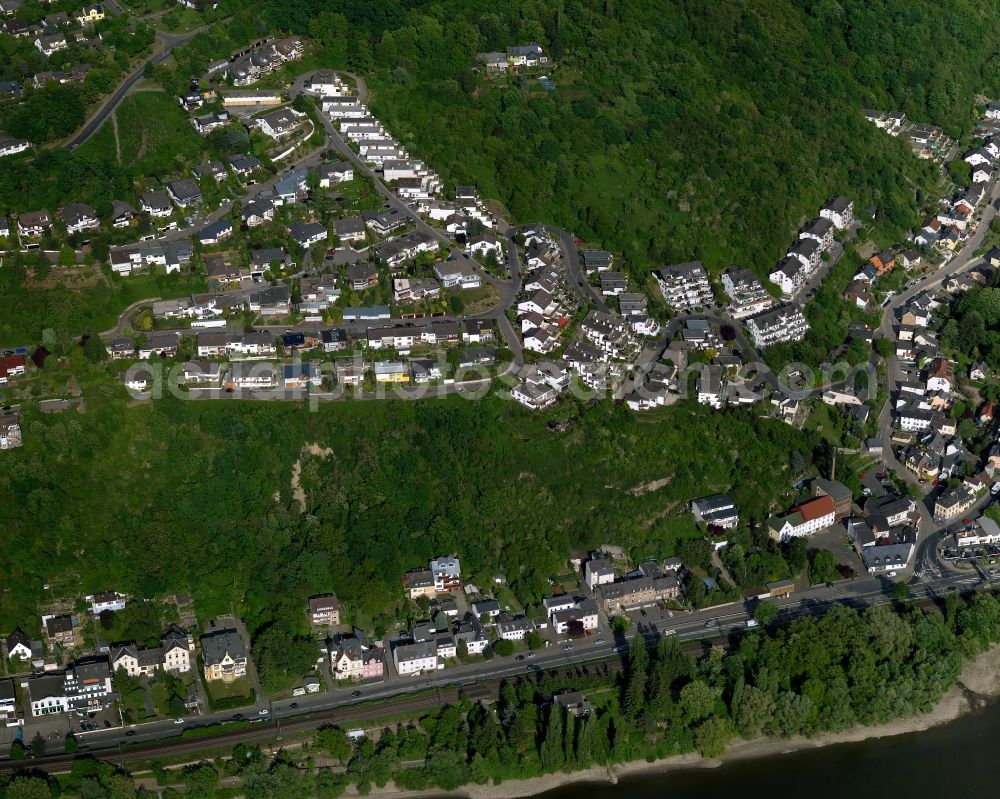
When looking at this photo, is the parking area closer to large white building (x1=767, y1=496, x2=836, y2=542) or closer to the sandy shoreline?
large white building (x1=767, y1=496, x2=836, y2=542)

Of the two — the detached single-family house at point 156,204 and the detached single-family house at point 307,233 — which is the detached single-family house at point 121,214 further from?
the detached single-family house at point 307,233

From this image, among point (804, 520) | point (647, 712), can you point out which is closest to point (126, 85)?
point (804, 520)

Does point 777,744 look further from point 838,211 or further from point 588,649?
point 838,211

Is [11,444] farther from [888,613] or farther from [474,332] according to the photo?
[888,613]

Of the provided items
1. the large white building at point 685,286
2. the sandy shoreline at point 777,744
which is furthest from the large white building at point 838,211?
the sandy shoreline at point 777,744

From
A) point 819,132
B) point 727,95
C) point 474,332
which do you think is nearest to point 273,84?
point 474,332

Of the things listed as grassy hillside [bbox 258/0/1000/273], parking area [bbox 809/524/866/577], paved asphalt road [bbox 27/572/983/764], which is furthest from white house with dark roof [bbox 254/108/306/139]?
parking area [bbox 809/524/866/577]
